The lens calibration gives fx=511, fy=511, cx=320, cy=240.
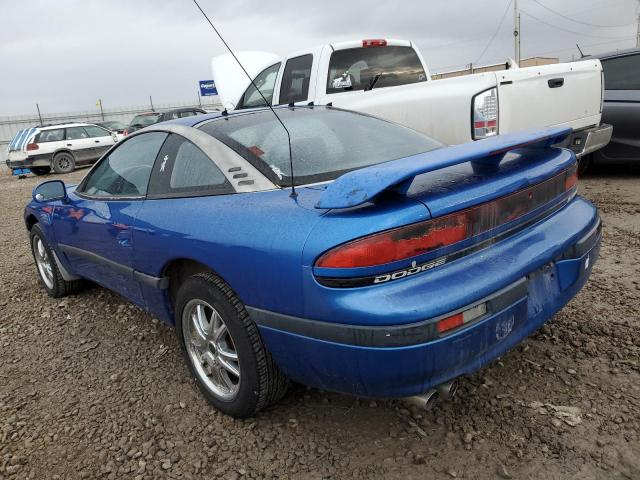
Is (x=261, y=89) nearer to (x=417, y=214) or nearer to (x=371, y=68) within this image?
(x=371, y=68)

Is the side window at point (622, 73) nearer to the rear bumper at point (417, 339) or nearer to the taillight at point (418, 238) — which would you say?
the rear bumper at point (417, 339)

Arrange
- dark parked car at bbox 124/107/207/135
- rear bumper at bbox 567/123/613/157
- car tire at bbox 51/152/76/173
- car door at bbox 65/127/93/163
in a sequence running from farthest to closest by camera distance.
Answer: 1. dark parked car at bbox 124/107/207/135
2. car door at bbox 65/127/93/163
3. car tire at bbox 51/152/76/173
4. rear bumper at bbox 567/123/613/157

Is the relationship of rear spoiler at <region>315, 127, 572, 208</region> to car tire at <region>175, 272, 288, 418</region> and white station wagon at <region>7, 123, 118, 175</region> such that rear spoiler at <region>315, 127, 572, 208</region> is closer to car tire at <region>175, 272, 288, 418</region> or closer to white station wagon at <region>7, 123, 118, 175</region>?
car tire at <region>175, 272, 288, 418</region>

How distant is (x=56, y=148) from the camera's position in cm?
1571

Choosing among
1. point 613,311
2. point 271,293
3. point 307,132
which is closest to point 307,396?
point 271,293

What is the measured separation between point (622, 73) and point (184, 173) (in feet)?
19.4

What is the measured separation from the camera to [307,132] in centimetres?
265

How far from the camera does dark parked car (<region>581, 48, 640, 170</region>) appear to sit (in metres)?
5.95

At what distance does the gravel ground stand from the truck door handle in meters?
2.25

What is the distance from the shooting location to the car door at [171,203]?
2338mm

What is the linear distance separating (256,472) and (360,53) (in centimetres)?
494

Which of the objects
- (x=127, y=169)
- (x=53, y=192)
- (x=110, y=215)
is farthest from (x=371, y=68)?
(x=110, y=215)

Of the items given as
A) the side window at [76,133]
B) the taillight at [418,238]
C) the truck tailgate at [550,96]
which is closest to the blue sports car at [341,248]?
the taillight at [418,238]

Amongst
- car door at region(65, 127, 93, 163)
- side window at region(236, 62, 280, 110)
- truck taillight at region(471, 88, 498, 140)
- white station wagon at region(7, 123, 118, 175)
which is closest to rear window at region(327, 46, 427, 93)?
side window at region(236, 62, 280, 110)
